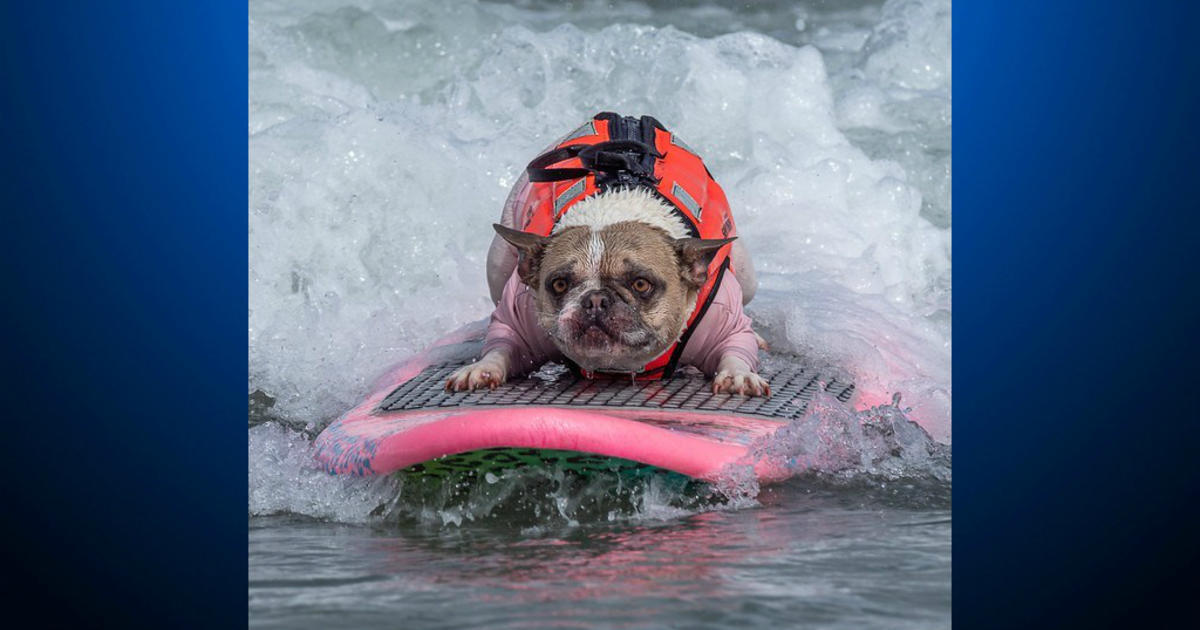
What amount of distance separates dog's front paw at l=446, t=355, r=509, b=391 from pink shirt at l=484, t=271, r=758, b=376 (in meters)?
0.10

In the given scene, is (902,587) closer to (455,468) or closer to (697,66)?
(455,468)

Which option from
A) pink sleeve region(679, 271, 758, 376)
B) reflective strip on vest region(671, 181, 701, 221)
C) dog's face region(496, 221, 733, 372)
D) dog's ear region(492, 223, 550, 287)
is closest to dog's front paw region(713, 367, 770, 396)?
pink sleeve region(679, 271, 758, 376)

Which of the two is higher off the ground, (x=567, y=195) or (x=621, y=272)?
(x=567, y=195)

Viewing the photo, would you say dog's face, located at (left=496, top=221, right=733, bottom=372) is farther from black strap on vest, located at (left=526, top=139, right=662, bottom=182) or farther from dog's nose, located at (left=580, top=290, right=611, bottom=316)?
black strap on vest, located at (left=526, top=139, right=662, bottom=182)

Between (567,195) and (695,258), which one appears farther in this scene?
(567,195)

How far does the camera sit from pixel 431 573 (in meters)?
3.56

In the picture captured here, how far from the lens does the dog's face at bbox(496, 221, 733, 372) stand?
13.9 feet

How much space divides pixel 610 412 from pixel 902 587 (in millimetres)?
1124

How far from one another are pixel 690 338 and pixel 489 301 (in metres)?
2.26

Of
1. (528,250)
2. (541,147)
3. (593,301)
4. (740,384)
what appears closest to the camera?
(593,301)

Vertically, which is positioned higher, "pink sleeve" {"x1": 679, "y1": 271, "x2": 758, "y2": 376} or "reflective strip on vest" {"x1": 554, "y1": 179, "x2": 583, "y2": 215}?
"reflective strip on vest" {"x1": 554, "y1": 179, "x2": 583, "y2": 215}

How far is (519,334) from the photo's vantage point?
477 cm

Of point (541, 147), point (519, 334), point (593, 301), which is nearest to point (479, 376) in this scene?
point (519, 334)

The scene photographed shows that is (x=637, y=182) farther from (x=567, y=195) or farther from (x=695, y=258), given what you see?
(x=695, y=258)
